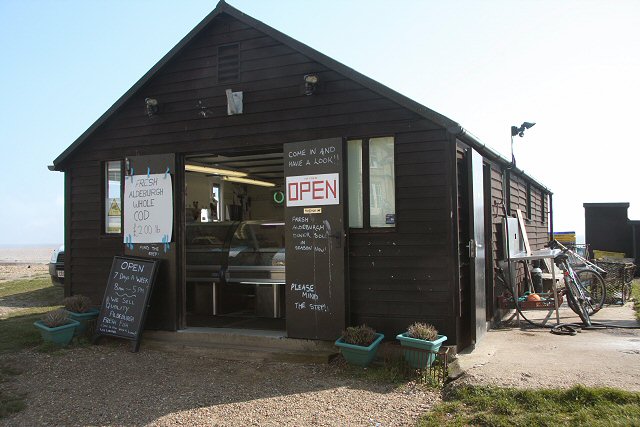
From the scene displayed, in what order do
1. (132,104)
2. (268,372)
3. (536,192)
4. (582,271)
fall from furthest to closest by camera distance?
(536,192), (582,271), (132,104), (268,372)

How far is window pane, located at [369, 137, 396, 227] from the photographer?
21.2 feet

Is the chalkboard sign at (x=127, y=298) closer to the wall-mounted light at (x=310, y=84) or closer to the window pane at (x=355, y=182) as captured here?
the window pane at (x=355, y=182)

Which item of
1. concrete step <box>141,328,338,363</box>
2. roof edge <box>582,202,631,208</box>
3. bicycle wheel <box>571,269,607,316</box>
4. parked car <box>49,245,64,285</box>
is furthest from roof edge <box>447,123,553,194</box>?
parked car <box>49,245,64,285</box>

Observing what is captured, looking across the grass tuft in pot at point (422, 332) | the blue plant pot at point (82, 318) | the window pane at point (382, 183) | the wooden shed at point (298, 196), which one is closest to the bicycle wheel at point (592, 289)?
the wooden shed at point (298, 196)

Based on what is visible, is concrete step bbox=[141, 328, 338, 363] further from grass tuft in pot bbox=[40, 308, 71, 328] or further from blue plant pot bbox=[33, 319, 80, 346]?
grass tuft in pot bbox=[40, 308, 71, 328]

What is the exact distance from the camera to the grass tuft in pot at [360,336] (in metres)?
5.97

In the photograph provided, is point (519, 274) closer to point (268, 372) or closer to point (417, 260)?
point (417, 260)

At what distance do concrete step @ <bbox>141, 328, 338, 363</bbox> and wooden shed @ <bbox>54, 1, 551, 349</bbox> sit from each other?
16 centimetres

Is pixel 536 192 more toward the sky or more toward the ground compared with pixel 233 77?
more toward the ground

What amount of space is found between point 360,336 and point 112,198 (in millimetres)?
4797

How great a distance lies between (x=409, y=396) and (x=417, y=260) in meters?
1.66

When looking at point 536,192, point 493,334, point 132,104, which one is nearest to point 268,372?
point 493,334

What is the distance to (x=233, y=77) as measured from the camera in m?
7.43

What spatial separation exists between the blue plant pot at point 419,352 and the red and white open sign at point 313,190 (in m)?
1.90
